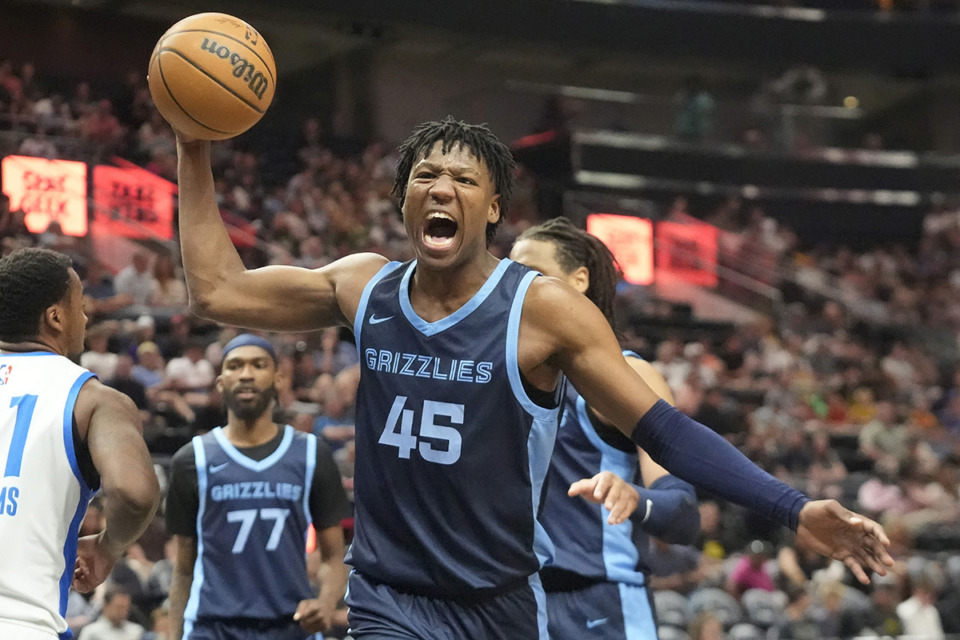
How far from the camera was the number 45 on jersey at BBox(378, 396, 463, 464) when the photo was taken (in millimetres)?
3336

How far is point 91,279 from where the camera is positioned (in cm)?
1204

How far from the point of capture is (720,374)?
54.4 feet

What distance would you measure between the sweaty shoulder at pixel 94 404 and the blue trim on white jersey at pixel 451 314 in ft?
2.70

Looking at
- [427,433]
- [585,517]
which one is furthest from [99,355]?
[427,433]

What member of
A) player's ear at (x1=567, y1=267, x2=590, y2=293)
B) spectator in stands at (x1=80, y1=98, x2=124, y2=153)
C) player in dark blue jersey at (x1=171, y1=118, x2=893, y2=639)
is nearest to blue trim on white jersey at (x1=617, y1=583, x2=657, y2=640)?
player in dark blue jersey at (x1=171, y1=118, x2=893, y2=639)

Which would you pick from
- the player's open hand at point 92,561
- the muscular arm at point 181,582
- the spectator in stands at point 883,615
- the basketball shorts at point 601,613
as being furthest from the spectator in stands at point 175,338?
the player's open hand at point 92,561

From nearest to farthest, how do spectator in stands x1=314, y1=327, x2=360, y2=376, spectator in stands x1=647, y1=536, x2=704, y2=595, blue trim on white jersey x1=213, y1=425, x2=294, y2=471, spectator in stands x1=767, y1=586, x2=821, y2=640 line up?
blue trim on white jersey x1=213, y1=425, x2=294, y2=471
spectator in stands x1=647, y1=536, x2=704, y2=595
spectator in stands x1=767, y1=586, x2=821, y2=640
spectator in stands x1=314, y1=327, x2=360, y2=376

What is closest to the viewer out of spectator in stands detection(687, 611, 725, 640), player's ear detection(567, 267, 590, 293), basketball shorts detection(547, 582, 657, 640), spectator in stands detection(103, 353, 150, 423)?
basketball shorts detection(547, 582, 657, 640)

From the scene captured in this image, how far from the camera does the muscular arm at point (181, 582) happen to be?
227 inches

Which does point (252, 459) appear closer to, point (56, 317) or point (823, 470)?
point (56, 317)

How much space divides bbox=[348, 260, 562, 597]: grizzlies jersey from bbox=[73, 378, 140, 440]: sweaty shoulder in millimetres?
676

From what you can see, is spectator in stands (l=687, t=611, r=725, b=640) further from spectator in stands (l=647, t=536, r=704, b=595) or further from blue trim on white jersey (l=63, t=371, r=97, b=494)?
blue trim on white jersey (l=63, t=371, r=97, b=494)

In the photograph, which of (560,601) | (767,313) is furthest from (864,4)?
(560,601)

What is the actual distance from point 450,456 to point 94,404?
1.02 m
